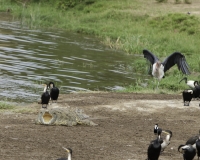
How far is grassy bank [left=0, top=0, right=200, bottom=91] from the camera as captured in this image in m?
27.1

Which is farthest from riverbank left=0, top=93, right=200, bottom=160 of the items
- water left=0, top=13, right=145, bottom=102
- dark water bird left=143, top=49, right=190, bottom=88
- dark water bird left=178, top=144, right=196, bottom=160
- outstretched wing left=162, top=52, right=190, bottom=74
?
water left=0, top=13, right=145, bottom=102

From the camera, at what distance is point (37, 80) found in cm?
2022

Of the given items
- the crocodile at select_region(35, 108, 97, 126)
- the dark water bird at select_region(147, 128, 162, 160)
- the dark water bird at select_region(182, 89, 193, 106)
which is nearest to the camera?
the dark water bird at select_region(147, 128, 162, 160)

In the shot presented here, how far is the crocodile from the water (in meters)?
4.94

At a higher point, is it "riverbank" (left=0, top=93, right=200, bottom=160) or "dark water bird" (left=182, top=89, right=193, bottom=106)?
"dark water bird" (left=182, top=89, right=193, bottom=106)

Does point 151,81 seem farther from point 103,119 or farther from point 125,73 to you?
A: point 103,119

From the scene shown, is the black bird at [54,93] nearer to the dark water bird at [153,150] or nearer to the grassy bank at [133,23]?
the dark water bird at [153,150]

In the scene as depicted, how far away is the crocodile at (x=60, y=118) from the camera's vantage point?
11.9 m

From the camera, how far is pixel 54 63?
953 inches

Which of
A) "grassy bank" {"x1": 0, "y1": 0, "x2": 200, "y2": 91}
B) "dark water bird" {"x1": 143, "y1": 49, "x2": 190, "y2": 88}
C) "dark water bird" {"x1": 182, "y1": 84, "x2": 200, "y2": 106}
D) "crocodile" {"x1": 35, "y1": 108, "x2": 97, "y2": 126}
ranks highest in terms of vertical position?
"grassy bank" {"x1": 0, "y1": 0, "x2": 200, "y2": 91}

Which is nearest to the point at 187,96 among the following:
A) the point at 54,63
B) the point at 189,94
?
the point at 189,94

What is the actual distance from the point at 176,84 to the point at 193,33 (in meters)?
9.97

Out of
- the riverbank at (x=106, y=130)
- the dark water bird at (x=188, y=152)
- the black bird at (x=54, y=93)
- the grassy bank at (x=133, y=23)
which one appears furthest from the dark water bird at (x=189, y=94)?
the dark water bird at (x=188, y=152)

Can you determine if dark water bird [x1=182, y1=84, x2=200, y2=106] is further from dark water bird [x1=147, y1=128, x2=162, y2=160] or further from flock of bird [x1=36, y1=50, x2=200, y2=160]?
dark water bird [x1=147, y1=128, x2=162, y2=160]
